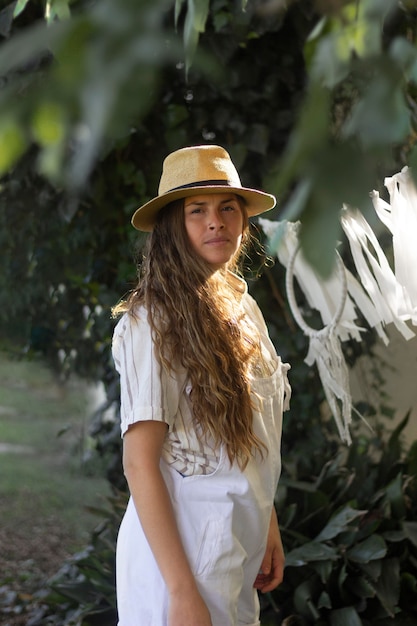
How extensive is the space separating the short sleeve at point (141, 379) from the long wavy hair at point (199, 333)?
18 mm

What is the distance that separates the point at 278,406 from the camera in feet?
5.93

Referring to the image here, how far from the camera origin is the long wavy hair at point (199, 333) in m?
1.60

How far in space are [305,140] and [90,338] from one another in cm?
339

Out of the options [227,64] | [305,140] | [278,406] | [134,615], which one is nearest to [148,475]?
[134,615]

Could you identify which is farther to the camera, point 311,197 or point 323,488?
point 323,488

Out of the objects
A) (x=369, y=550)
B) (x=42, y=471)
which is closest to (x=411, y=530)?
(x=369, y=550)

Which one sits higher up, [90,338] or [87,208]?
[87,208]

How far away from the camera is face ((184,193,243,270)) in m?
1.66

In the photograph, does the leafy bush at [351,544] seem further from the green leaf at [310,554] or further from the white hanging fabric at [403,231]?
the white hanging fabric at [403,231]

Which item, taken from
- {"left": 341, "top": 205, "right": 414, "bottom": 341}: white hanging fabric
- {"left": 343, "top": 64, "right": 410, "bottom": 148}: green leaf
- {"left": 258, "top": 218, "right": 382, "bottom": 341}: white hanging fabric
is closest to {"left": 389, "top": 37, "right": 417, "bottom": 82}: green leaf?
{"left": 343, "top": 64, "right": 410, "bottom": 148}: green leaf

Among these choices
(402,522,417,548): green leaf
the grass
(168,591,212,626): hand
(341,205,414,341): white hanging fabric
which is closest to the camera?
(168,591,212,626): hand

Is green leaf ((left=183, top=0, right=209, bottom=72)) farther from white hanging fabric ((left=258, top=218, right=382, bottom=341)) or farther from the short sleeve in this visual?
white hanging fabric ((left=258, top=218, right=382, bottom=341))

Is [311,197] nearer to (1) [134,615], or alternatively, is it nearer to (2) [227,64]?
(1) [134,615]

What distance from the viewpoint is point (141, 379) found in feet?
5.13
